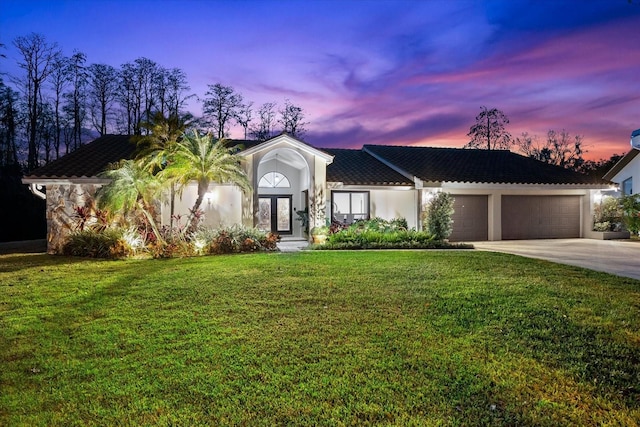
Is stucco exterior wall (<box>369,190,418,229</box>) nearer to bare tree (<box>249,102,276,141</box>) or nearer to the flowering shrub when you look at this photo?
the flowering shrub

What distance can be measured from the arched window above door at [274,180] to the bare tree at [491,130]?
25.1 m

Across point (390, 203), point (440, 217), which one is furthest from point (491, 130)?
point (440, 217)

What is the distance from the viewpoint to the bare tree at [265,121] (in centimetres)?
3419

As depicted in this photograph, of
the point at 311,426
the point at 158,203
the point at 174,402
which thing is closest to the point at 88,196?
the point at 158,203

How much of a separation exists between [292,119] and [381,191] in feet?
55.7

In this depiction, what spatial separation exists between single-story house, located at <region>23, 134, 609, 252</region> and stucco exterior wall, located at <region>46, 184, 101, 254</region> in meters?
0.14

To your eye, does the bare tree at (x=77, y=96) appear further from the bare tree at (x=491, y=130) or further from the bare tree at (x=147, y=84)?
the bare tree at (x=491, y=130)

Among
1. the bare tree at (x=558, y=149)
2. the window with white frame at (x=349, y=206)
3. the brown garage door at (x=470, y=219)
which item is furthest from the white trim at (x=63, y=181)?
the bare tree at (x=558, y=149)

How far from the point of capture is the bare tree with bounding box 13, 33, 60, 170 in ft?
96.3

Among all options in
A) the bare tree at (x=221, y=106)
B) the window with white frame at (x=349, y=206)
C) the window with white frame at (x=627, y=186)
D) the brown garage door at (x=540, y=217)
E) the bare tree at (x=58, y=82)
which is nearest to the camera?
the window with white frame at (x=349, y=206)

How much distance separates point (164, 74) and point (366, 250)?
24563 millimetres

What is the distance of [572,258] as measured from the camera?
12.6 meters

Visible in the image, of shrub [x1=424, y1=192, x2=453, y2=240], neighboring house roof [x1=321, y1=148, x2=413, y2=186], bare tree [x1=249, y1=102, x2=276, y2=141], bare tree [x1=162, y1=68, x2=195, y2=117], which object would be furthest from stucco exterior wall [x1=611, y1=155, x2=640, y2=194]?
bare tree [x1=162, y1=68, x2=195, y2=117]

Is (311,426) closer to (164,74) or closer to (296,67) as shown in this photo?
(296,67)
